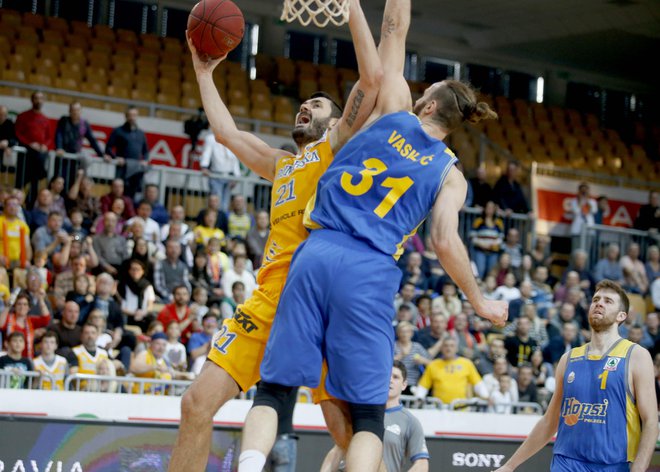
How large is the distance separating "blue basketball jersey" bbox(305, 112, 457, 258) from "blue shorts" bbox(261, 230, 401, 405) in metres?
0.20

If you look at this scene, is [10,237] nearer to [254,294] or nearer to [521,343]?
[521,343]

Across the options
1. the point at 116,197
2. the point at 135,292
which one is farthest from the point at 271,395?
the point at 116,197

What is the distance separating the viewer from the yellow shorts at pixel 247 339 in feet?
16.1

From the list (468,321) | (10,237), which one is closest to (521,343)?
(468,321)

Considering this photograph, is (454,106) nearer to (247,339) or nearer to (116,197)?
(247,339)

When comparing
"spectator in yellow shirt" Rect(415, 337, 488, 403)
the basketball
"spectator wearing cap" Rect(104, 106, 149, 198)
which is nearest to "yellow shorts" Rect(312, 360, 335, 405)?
the basketball

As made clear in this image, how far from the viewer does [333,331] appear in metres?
4.37

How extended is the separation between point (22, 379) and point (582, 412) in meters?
5.84

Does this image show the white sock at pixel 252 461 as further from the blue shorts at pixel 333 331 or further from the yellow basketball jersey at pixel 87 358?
the yellow basketball jersey at pixel 87 358

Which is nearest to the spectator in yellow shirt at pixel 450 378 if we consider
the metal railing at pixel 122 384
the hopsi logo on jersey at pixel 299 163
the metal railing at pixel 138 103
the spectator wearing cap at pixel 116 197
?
the metal railing at pixel 122 384

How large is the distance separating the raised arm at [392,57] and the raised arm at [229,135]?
1.07m

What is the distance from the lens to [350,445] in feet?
14.2

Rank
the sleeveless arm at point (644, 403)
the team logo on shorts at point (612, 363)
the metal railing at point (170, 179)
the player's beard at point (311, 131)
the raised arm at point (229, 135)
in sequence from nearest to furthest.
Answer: the player's beard at point (311, 131) < the raised arm at point (229, 135) < the sleeveless arm at point (644, 403) < the team logo on shorts at point (612, 363) < the metal railing at point (170, 179)

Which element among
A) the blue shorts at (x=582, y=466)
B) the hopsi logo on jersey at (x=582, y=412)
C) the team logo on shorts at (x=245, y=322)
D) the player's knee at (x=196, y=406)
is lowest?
the blue shorts at (x=582, y=466)
